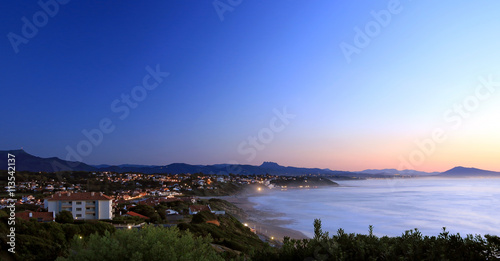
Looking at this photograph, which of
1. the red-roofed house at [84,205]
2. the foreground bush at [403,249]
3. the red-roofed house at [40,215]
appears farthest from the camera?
the red-roofed house at [84,205]

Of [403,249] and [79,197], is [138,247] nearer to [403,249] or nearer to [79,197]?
[403,249]

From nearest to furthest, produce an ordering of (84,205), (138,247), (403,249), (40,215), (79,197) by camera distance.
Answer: (403,249) → (138,247) → (40,215) → (84,205) → (79,197)

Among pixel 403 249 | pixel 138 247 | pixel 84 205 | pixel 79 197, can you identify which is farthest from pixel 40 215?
pixel 403 249

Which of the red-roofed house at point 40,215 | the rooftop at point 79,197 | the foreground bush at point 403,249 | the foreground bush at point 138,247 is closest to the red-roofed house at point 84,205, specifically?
the rooftop at point 79,197

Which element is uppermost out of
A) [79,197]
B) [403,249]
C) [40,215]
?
[403,249]

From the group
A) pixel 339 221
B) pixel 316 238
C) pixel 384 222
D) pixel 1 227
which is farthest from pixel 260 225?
pixel 316 238

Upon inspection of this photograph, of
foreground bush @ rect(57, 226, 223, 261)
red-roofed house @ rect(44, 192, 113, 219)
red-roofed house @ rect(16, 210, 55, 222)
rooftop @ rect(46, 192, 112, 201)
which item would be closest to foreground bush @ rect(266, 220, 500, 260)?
foreground bush @ rect(57, 226, 223, 261)

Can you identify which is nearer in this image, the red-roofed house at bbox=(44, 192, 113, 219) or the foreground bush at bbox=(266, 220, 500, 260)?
the foreground bush at bbox=(266, 220, 500, 260)

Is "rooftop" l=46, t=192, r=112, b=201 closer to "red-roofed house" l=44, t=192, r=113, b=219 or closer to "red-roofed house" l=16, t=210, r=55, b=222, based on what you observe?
"red-roofed house" l=44, t=192, r=113, b=219

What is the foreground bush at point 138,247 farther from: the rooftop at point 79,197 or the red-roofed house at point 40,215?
the rooftop at point 79,197
